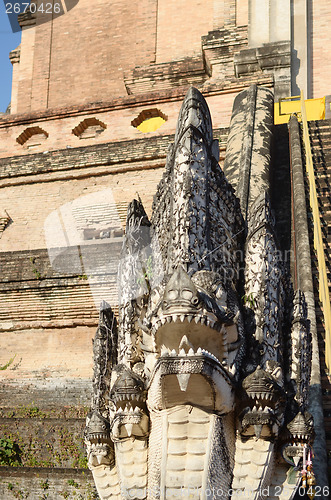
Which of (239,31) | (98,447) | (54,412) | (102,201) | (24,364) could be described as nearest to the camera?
(98,447)

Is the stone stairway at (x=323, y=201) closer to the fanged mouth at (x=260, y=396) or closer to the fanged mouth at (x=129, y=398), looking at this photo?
the fanged mouth at (x=260, y=396)

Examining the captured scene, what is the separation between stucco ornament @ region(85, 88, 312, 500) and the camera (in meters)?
4.46

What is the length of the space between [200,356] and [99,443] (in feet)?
3.48

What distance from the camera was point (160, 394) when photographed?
450 cm

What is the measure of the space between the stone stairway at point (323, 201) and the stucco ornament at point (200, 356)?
191cm

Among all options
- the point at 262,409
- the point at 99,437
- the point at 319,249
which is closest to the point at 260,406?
the point at 262,409

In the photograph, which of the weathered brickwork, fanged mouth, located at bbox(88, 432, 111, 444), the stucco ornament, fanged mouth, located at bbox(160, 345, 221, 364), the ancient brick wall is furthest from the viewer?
the ancient brick wall

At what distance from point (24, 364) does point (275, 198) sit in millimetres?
3793

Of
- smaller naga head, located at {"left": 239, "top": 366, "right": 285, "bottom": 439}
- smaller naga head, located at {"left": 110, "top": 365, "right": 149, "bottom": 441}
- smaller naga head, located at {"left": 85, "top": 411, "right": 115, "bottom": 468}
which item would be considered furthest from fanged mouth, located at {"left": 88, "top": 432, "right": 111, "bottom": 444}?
smaller naga head, located at {"left": 239, "top": 366, "right": 285, "bottom": 439}

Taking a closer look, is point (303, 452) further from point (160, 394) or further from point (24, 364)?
point (24, 364)

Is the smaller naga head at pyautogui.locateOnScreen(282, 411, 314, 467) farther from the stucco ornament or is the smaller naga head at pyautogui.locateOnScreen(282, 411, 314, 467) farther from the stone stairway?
the stone stairway

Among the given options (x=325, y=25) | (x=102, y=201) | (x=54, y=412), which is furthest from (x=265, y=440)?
(x=325, y=25)

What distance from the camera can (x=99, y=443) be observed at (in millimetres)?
4992
